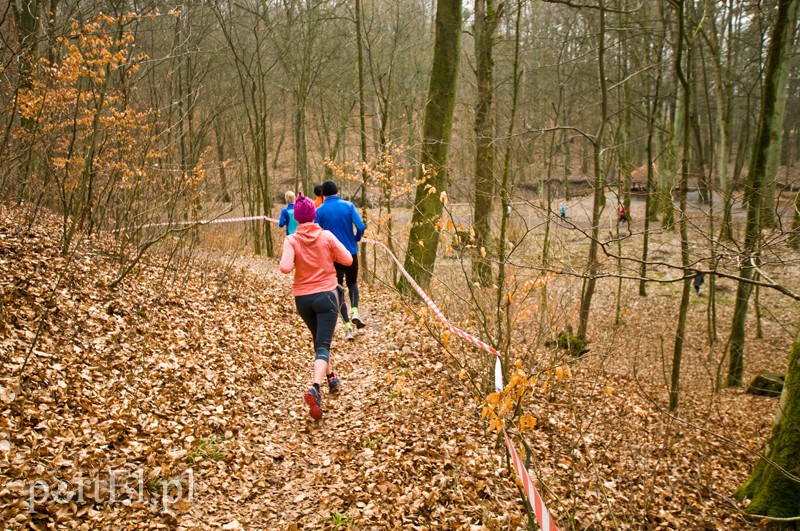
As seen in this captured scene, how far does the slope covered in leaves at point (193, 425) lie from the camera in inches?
142

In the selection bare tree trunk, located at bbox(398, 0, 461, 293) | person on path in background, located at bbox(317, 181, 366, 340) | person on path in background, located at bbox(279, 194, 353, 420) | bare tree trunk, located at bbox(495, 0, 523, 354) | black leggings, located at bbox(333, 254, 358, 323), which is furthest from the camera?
bare tree trunk, located at bbox(398, 0, 461, 293)

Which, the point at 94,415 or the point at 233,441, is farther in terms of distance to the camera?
the point at 233,441

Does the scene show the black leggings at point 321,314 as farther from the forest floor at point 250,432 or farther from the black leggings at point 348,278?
the black leggings at point 348,278

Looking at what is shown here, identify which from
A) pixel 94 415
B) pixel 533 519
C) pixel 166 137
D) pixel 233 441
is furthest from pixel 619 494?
pixel 166 137

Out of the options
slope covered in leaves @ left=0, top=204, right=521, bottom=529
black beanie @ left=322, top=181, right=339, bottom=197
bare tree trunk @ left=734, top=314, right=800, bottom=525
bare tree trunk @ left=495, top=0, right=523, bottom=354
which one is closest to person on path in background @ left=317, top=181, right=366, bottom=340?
black beanie @ left=322, top=181, right=339, bottom=197

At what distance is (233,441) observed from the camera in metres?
4.62

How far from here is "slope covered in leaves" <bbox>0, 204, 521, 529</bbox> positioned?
11.8ft

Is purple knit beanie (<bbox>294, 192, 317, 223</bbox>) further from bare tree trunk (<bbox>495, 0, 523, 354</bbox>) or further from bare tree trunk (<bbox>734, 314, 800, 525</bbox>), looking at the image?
bare tree trunk (<bbox>734, 314, 800, 525</bbox>)

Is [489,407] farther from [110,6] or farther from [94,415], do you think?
[110,6]

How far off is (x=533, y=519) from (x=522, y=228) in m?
13.3

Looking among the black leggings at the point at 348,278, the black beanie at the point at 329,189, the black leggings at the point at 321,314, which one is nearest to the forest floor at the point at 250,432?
the black leggings at the point at 348,278

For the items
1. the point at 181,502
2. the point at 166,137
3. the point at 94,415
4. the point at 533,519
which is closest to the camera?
the point at 533,519

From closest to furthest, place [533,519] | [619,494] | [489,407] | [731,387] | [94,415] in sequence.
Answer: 1. [489,407]
2. [533,519]
3. [94,415]
4. [619,494]
5. [731,387]

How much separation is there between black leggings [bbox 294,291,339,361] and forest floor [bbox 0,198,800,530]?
2.78 ft
